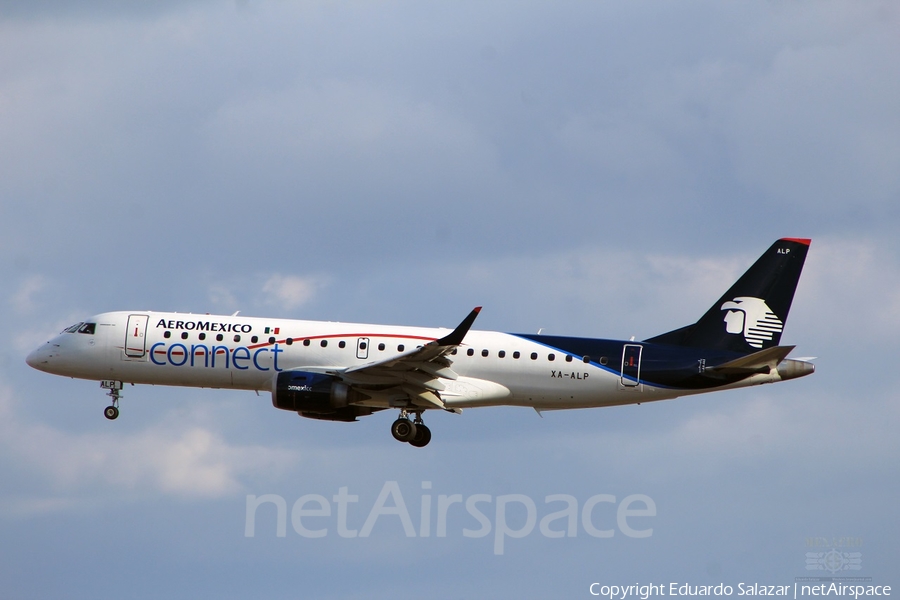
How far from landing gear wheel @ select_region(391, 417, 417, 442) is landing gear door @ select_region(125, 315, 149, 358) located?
1206cm

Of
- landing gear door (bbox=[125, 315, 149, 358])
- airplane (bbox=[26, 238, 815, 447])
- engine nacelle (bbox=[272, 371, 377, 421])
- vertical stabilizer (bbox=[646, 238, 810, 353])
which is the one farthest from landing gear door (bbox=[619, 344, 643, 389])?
landing gear door (bbox=[125, 315, 149, 358])

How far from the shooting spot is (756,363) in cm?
5225

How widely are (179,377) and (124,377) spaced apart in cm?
285

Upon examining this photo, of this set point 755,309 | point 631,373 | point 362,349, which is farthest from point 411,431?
point 755,309

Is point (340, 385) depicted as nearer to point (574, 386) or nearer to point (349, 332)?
point (349, 332)

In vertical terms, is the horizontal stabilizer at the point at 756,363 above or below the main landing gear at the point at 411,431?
above

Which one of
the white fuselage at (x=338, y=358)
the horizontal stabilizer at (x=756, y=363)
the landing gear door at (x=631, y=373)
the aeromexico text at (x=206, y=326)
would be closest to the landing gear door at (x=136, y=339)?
the white fuselage at (x=338, y=358)

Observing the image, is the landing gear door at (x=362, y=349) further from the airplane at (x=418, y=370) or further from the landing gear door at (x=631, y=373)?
the landing gear door at (x=631, y=373)

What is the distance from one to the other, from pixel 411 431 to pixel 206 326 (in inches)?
416

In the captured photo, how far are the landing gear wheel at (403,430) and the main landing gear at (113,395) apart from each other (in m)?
13.4

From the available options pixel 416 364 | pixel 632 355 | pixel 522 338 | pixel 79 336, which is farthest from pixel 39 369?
pixel 632 355

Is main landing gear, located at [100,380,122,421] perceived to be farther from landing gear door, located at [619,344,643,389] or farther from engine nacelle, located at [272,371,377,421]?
landing gear door, located at [619,344,643,389]

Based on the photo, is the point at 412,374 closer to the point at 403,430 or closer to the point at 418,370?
the point at 418,370

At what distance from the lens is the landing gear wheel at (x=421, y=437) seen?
55.2 m
